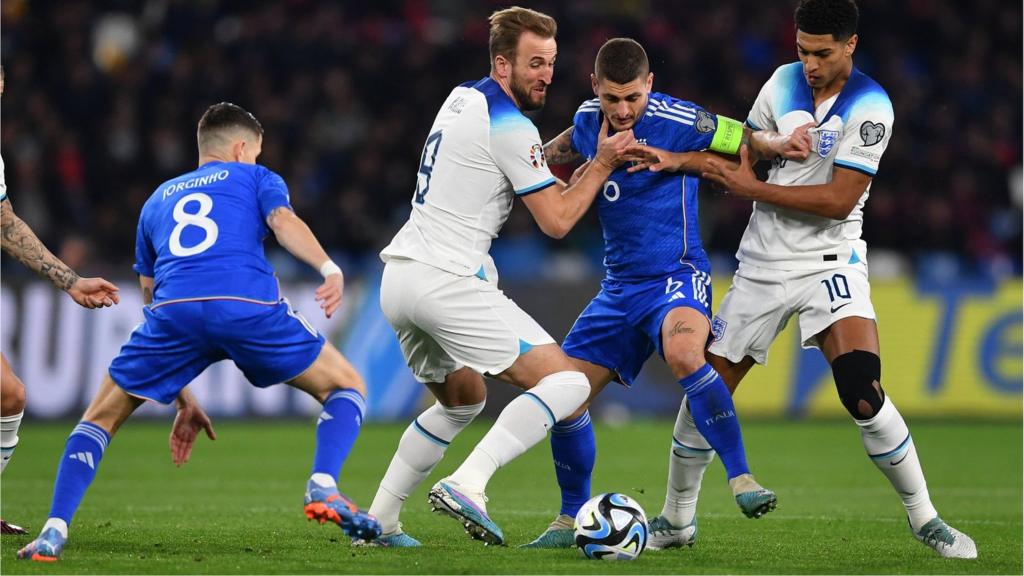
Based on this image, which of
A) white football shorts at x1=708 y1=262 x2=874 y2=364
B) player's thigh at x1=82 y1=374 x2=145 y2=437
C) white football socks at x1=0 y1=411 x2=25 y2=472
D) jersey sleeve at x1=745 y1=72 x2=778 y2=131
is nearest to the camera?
player's thigh at x1=82 y1=374 x2=145 y2=437

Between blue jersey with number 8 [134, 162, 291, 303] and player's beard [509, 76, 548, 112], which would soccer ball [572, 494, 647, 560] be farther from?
player's beard [509, 76, 548, 112]

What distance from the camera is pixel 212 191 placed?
5.79 meters

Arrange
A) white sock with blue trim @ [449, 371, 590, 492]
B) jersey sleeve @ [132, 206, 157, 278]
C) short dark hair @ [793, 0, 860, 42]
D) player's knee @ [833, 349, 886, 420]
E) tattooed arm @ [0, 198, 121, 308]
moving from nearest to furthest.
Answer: white sock with blue trim @ [449, 371, 590, 492]
jersey sleeve @ [132, 206, 157, 278]
tattooed arm @ [0, 198, 121, 308]
player's knee @ [833, 349, 886, 420]
short dark hair @ [793, 0, 860, 42]

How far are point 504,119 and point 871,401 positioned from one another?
2073mm

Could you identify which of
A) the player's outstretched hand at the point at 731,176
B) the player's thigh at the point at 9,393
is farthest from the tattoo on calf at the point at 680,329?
the player's thigh at the point at 9,393

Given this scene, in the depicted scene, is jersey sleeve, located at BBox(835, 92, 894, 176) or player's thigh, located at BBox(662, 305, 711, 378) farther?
jersey sleeve, located at BBox(835, 92, 894, 176)

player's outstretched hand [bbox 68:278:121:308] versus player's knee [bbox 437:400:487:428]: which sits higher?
player's outstretched hand [bbox 68:278:121:308]

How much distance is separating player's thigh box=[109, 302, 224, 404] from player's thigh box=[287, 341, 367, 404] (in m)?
0.40

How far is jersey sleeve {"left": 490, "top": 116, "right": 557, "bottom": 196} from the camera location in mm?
5840

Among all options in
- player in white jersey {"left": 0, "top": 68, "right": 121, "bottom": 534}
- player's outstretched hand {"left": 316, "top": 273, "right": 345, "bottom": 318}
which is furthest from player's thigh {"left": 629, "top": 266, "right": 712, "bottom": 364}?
player in white jersey {"left": 0, "top": 68, "right": 121, "bottom": 534}

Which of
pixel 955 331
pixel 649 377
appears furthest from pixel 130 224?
pixel 955 331

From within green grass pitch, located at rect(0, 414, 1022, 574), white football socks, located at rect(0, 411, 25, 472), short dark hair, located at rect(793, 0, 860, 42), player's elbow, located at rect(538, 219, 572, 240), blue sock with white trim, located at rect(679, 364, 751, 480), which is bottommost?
green grass pitch, located at rect(0, 414, 1022, 574)

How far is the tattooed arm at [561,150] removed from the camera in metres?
6.79

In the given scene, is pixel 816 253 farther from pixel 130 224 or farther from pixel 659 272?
pixel 130 224
